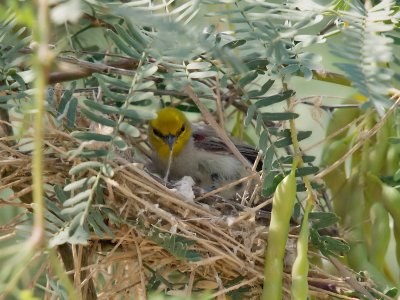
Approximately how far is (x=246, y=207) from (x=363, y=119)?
1.21 ft

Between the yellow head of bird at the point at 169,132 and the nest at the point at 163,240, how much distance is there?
2.02 ft

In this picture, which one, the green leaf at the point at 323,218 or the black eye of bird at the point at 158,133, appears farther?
the black eye of bird at the point at 158,133

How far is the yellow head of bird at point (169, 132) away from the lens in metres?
2.46

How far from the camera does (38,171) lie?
81cm

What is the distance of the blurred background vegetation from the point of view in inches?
54.7

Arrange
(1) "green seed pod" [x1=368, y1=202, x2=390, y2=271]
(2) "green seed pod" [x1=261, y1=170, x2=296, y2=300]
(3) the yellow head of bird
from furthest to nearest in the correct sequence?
(3) the yellow head of bird, (1) "green seed pod" [x1=368, y1=202, x2=390, y2=271], (2) "green seed pod" [x1=261, y1=170, x2=296, y2=300]

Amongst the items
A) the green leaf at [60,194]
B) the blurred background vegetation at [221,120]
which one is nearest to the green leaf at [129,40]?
the blurred background vegetation at [221,120]

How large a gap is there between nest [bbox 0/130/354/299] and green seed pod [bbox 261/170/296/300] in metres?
0.14

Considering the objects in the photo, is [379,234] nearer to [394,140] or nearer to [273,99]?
[394,140]

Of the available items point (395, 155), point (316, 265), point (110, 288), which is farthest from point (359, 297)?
point (110, 288)

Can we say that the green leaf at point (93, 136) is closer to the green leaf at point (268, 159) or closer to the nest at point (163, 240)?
→ the nest at point (163, 240)

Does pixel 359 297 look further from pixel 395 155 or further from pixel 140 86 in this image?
pixel 140 86

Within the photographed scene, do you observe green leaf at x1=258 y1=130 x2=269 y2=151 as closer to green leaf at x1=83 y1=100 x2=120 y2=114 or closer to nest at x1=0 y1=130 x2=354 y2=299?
nest at x1=0 y1=130 x2=354 y2=299

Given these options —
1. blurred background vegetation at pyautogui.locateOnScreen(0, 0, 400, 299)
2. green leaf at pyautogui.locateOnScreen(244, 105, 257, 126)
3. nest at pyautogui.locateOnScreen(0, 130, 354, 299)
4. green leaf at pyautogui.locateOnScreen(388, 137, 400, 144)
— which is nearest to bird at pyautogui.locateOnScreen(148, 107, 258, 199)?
blurred background vegetation at pyautogui.locateOnScreen(0, 0, 400, 299)
